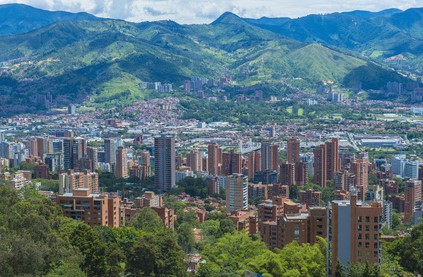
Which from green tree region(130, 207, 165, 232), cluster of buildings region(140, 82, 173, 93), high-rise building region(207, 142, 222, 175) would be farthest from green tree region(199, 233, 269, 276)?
cluster of buildings region(140, 82, 173, 93)

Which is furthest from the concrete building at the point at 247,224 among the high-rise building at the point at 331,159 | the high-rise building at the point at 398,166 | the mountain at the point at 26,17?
the mountain at the point at 26,17

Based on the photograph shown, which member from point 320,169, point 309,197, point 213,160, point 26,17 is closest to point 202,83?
point 213,160

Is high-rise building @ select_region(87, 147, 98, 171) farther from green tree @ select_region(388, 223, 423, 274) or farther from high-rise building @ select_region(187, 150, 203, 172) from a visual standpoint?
green tree @ select_region(388, 223, 423, 274)

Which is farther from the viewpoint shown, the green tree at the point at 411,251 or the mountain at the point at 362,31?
the mountain at the point at 362,31

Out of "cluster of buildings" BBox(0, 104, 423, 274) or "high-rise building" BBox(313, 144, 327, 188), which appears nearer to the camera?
"cluster of buildings" BBox(0, 104, 423, 274)

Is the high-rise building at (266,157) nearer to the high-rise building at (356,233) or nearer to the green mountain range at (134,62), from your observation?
the high-rise building at (356,233)

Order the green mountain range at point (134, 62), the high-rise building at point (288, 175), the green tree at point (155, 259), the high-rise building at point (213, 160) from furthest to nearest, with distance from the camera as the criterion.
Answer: the green mountain range at point (134, 62) < the high-rise building at point (213, 160) < the high-rise building at point (288, 175) < the green tree at point (155, 259)

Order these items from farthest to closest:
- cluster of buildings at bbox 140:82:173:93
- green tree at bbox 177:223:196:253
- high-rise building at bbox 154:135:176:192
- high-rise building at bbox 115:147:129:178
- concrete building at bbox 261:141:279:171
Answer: cluster of buildings at bbox 140:82:173:93
concrete building at bbox 261:141:279:171
high-rise building at bbox 115:147:129:178
high-rise building at bbox 154:135:176:192
green tree at bbox 177:223:196:253
